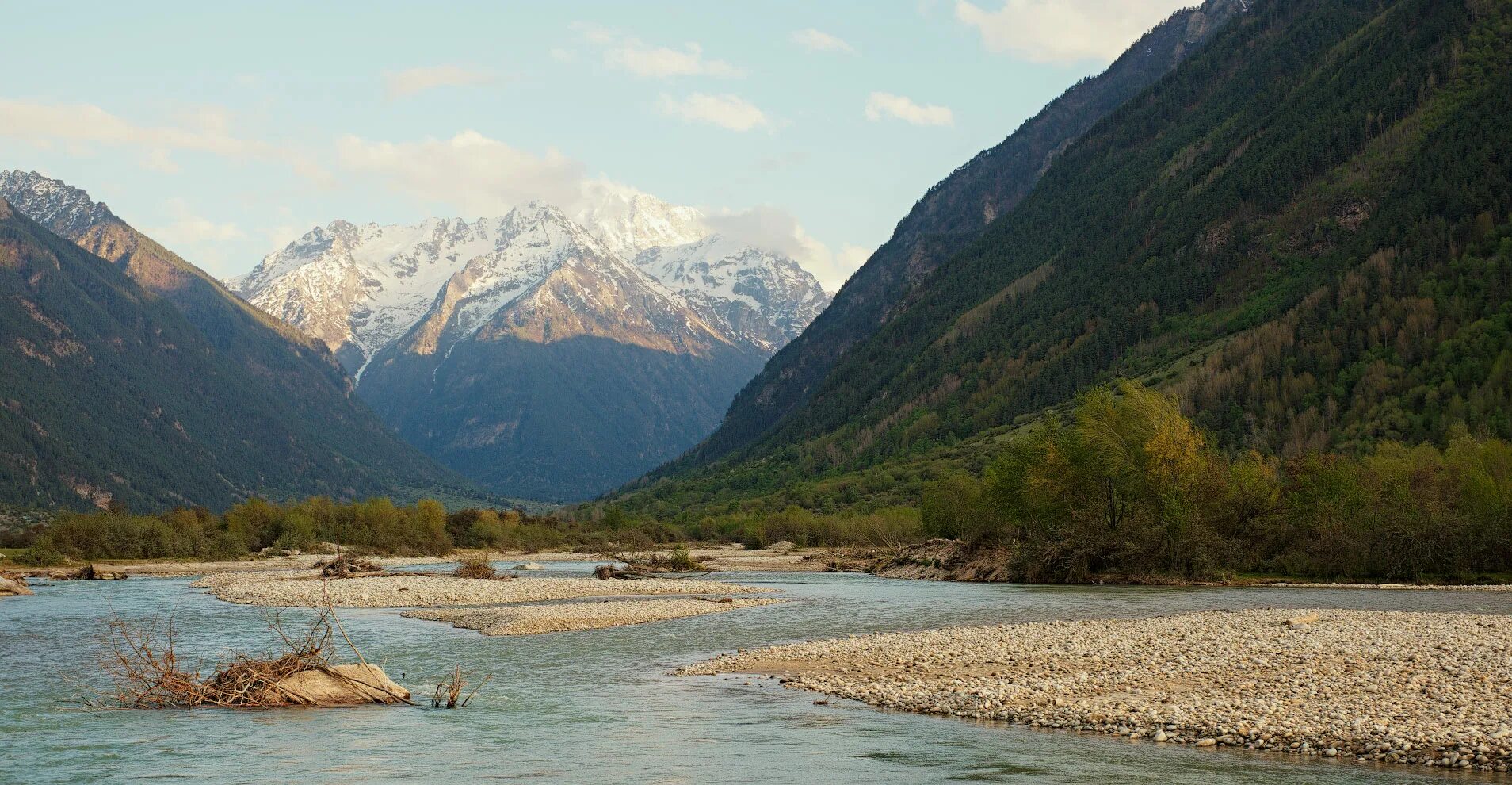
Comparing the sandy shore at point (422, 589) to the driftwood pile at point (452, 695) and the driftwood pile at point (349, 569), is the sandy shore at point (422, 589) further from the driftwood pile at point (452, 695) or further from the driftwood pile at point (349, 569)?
the driftwood pile at point (452, 695)

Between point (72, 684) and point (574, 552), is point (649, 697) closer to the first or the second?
point (72, 684)

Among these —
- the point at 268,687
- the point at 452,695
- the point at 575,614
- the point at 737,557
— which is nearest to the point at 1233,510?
the point at 575,614

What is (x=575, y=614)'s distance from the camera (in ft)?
Answer: 207

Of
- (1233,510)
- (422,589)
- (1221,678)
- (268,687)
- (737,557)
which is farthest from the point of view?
(737,557)

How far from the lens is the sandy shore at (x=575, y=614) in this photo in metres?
58.7

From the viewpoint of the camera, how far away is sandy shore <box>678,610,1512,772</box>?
2756 centimetres

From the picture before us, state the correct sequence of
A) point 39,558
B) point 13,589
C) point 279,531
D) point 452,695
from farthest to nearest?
point 279,531 → point 39,558 → point 13,589 → point 452,695

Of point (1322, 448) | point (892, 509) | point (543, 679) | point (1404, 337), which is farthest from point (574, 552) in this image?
point (543, 679)

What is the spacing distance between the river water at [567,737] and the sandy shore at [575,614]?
254 inches

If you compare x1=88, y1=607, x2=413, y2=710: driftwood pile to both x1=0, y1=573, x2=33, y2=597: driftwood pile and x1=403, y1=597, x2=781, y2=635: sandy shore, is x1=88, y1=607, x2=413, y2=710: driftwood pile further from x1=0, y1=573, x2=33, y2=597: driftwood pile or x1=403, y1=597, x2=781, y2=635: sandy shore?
x1=0, y1=573, x2=33, y2=597: driftwood pile

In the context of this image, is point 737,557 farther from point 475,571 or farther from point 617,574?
point 475,571

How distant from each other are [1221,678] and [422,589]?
193ft

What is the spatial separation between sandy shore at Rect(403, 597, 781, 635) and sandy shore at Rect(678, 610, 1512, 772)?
1572cm

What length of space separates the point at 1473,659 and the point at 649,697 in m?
24.1
